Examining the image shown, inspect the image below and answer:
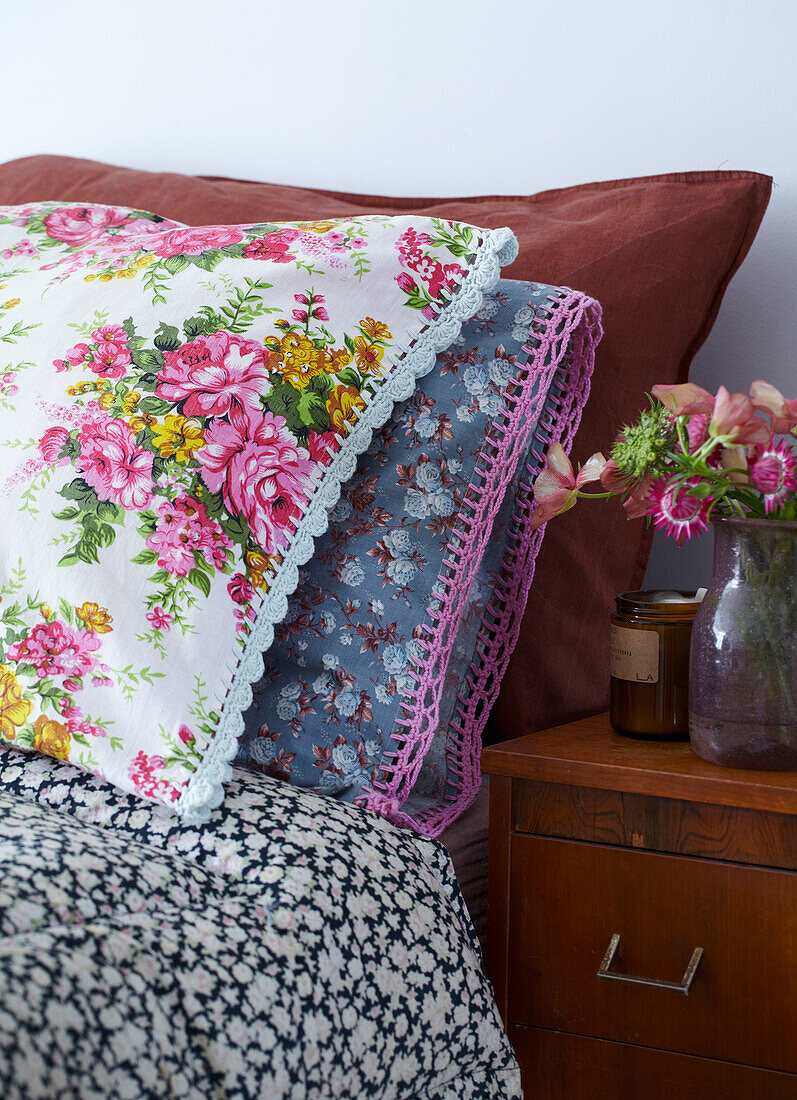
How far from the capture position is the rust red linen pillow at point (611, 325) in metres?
1.05

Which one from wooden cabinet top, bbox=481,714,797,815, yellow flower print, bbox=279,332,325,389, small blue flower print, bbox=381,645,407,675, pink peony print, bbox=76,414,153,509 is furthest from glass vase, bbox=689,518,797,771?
pink peony print, bbox=76,414,153,509

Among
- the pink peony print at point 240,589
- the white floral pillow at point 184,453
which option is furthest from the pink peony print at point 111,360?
the pink peony print at point 240,589

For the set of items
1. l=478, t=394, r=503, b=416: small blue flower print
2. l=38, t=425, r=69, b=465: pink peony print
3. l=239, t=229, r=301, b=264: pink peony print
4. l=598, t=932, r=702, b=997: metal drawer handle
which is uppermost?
l=239, t=229, r=301, b=264: pink peony print

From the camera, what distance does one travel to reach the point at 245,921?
635mm

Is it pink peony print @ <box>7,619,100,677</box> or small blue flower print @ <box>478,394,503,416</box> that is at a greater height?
small blue flower print @ <box>478,394,503,416</box>

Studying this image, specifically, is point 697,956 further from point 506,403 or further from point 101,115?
point 101,115

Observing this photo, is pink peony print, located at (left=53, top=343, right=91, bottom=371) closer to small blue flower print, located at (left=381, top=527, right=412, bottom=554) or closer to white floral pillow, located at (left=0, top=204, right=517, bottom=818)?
white floral pillow, located at (left=0, top=204, right=517, bottom=818)

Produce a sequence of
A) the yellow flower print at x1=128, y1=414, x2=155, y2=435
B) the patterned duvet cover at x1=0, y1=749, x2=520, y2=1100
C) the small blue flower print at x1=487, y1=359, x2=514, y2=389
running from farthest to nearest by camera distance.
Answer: the small blue flower print at x1=487, y1=359, x2=514, y2=389, the yellow flower print at x1=128, y1=414, x2=155, y2=435, the patterned duvet cover at x1=0, y1=749, x2=520, y2=1100

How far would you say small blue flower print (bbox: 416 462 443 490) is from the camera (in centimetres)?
89

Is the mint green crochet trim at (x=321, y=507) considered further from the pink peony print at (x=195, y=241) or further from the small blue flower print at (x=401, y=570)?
the pink peony print at (x=195, y=241)

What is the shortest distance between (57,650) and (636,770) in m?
0.47

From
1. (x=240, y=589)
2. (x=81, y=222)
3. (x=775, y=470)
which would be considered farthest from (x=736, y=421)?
(x=81, y=222)

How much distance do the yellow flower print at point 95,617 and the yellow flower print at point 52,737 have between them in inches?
3.1

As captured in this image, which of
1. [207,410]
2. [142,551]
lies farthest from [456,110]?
[142,551]
